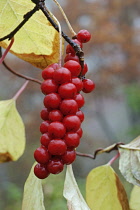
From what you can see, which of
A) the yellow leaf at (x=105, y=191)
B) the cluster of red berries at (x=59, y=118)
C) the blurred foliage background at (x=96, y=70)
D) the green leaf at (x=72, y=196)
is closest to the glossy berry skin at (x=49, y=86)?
the cluster of red berries at (x=59, y=118)

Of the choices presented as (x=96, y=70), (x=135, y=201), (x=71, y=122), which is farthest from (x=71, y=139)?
(x=96, y=70)

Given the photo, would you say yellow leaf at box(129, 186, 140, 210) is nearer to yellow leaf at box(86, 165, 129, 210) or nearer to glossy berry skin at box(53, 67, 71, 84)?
yellow leaf at box(86, 165, 129, 210)

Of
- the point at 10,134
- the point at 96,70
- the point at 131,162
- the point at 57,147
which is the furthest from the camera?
the point at 96,70

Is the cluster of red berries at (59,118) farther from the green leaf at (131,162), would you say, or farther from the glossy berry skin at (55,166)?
the green leaf at (131,162)

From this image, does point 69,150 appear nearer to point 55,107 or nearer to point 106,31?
point 55,107

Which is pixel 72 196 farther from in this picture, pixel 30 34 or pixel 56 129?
pixel 30 34

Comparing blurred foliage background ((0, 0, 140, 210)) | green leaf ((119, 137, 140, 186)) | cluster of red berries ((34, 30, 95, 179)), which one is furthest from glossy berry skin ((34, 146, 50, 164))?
blurred foliage background ((0, 0, 140, 210))

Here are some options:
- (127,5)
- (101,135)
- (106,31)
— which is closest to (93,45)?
(106,31)
